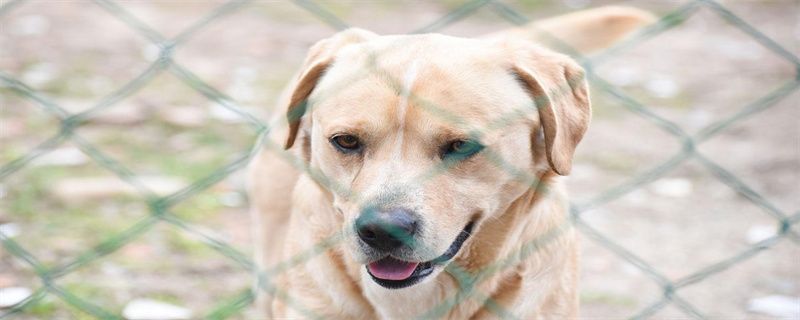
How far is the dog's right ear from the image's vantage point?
265 centimetres

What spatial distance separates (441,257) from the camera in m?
2.40

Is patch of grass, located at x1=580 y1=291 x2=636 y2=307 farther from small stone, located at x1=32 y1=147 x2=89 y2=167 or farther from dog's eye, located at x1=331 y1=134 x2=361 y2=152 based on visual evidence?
small stone, located at x1=32 y1=147 x2=89 y2=167

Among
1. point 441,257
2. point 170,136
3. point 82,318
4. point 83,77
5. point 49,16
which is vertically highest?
point 49,16

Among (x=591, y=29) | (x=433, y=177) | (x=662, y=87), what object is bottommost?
(x=433, y=177)

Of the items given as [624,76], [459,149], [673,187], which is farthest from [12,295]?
[624,76]

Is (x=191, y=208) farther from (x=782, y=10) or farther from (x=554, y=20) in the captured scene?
(x=782, y=10)

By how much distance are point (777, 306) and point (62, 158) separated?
3268 millimetres

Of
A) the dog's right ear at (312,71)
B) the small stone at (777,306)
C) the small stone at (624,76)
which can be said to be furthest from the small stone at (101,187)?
the small stone at (624,76)

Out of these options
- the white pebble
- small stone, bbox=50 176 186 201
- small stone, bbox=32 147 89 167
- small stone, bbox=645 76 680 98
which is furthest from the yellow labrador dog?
small stone, bbox=645 76 680 98

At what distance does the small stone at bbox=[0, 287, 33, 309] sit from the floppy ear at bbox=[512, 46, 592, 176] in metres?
1.97

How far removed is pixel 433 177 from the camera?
2.32 metres

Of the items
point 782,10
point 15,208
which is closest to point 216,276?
point 15,208

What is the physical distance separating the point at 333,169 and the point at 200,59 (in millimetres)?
4055

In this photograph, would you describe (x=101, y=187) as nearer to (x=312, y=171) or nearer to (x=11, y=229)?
(x=11, y=229)
